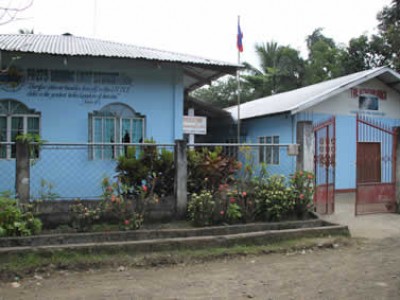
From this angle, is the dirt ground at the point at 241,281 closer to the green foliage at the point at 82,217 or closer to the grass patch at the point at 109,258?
the grass patch at the point at 109,258

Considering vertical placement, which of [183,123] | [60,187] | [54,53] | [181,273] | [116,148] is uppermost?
[54,53]

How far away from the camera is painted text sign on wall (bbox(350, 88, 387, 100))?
40.0 feet

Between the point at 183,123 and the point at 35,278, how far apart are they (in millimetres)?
5609

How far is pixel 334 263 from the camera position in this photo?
180 inches

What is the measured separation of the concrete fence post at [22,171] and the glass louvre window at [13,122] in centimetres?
334

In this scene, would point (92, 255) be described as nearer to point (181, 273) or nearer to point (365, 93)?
point (181, 273)

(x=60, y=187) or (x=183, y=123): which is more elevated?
(x=183, y=123)

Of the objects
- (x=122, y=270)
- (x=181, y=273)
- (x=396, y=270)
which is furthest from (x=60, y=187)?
(x=396, y=270)

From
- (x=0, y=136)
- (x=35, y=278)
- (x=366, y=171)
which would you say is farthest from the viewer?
(x=366, y=171)

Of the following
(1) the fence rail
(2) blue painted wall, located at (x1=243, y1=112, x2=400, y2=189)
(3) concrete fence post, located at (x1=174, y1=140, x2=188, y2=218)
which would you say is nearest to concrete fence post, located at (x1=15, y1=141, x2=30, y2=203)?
(1) the fence rail

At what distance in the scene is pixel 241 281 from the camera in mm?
3914

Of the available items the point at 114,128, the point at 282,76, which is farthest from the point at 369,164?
the point at 282,76

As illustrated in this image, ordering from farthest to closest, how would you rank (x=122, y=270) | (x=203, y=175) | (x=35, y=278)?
(x=203, y=175)
(x=122, y=270)
(x=35, y=278)

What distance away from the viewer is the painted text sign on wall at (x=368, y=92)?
40.0 feet
